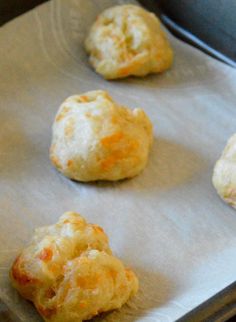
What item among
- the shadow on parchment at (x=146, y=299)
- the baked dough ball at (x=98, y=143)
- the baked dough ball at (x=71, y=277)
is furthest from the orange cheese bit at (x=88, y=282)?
the baked dough ball at (x=98, y=143)

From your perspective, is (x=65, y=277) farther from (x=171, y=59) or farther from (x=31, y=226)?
(x=171, y=59)

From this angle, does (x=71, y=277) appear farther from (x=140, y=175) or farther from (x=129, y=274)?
(x=140, y=175)

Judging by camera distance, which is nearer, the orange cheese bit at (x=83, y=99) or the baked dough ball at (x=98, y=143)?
the baked dough ball at (x=98, y=143)

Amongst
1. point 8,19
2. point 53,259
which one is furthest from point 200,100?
point 53,259

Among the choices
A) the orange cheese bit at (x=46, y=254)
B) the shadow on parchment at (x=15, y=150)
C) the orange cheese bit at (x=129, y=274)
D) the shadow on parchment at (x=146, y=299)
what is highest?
the orange cheese bit at (x=46, y=254)

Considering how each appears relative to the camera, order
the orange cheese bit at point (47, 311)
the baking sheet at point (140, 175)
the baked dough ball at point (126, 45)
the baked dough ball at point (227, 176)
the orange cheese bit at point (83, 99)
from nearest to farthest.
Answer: the orange cheese bit at point (47, 311) < the baking sheet at point (140, 175) < the baked dough ball at point (227, 176) < the orange cheese bit at point (83, 99) < the baked dough ball at point (126, 45)

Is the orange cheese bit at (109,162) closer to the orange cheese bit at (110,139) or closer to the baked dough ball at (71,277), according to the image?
the orange cheese bit at (110,139)

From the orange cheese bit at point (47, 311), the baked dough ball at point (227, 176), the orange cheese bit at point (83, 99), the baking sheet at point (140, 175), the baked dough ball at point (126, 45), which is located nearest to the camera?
the orange cheese bit at point (47, 311)

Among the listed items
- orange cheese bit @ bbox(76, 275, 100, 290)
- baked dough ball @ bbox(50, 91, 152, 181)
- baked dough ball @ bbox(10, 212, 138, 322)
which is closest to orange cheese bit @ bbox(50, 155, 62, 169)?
baked dough ball @ bbox(50, 91, 152, 181)

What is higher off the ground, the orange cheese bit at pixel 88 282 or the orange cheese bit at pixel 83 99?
the orange cheese bit at pixel 83 99
